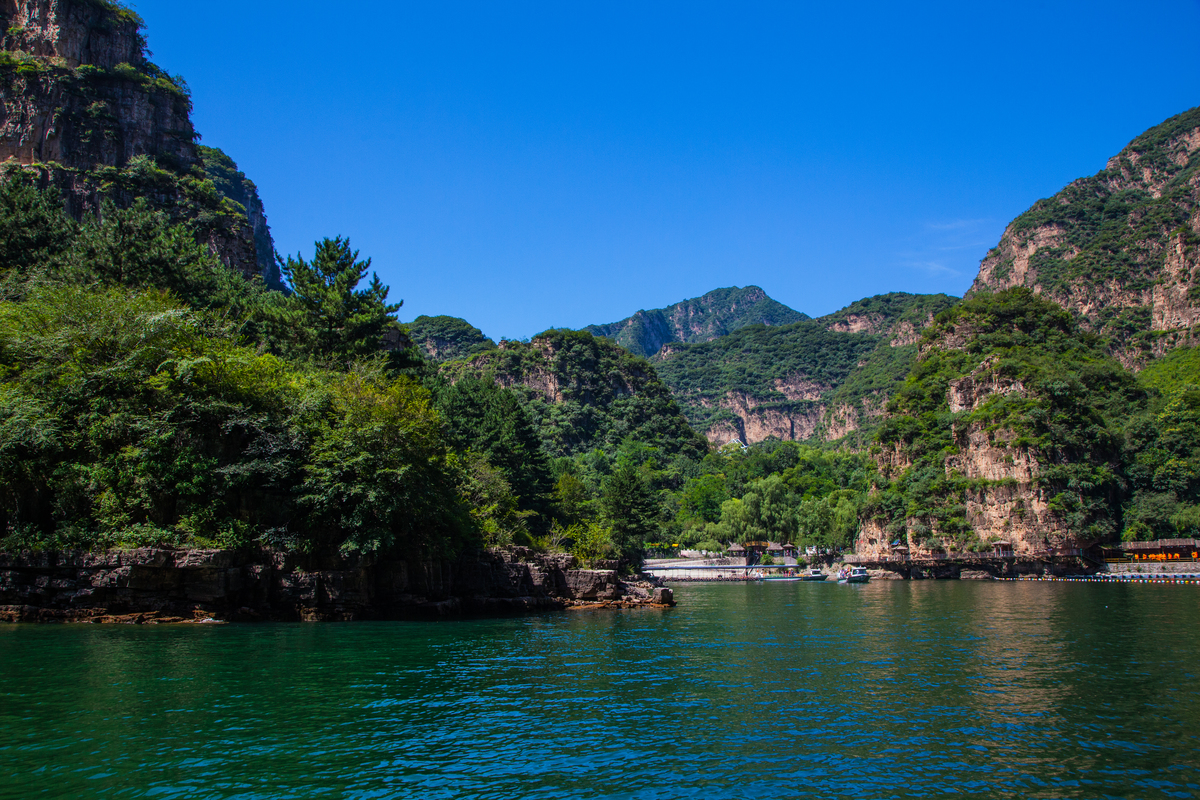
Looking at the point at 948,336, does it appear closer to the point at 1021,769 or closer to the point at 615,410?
the point at 615,410

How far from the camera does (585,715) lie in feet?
55.5

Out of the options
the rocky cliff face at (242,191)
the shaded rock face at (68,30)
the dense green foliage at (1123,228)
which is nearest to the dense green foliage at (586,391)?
the rocky cliff face at (242,191)

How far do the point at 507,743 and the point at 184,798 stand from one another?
18.5ft

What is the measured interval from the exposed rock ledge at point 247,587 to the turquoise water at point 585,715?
6.79 feet

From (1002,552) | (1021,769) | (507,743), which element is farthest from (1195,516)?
(507,743)

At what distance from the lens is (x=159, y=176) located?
231ft

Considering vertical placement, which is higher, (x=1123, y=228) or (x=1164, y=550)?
(x=1123, y=228)

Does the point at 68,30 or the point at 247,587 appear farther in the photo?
the point at 68,30

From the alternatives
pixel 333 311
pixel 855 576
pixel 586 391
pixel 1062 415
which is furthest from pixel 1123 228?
pixel 333 311

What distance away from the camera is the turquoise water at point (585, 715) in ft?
40.2

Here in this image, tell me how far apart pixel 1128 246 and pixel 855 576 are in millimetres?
101563

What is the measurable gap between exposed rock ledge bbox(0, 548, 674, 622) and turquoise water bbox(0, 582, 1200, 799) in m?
2.07

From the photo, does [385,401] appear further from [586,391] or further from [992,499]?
[586,391]

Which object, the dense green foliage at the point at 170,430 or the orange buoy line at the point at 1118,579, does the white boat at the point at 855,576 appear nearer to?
the orange buoy line at the point at 1118,579
